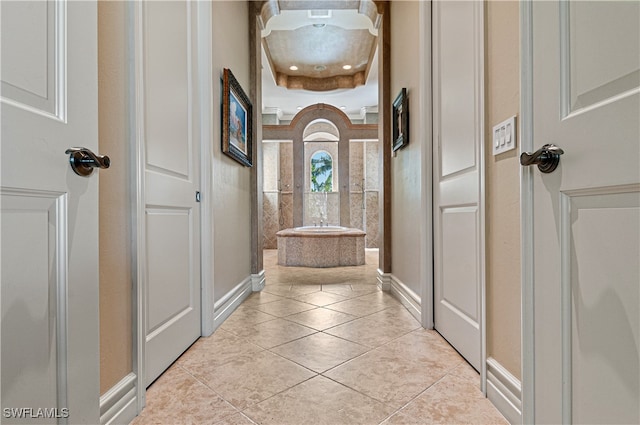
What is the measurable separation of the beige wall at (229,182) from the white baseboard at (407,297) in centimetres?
141

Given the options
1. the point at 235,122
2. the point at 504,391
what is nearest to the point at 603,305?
the point at 504,391

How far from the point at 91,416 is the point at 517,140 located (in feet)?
5.31

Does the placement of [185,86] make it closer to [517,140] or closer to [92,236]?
[92,236]

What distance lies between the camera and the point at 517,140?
46.1 inches

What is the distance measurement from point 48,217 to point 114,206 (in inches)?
15.7

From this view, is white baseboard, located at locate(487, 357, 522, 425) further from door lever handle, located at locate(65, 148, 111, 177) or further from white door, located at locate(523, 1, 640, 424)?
door lever handle, located at locate(65, 148, 111, 177)

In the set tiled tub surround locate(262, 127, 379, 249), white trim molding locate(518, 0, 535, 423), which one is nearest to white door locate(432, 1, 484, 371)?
white trim molding locate(518, 0, 535, 423)

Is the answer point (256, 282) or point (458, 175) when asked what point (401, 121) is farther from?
point (256, 282)

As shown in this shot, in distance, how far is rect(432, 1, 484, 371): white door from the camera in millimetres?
1532

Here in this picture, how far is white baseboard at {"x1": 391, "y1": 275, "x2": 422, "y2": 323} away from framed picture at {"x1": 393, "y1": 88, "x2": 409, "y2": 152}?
3.95 feet

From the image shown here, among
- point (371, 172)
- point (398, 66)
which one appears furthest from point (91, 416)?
point (371, 172)

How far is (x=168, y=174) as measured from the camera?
1646mm

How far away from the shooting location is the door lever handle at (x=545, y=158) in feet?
2.71

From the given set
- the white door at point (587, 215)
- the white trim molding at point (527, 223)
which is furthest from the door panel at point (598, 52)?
the white trim molding at point (527, 223)
